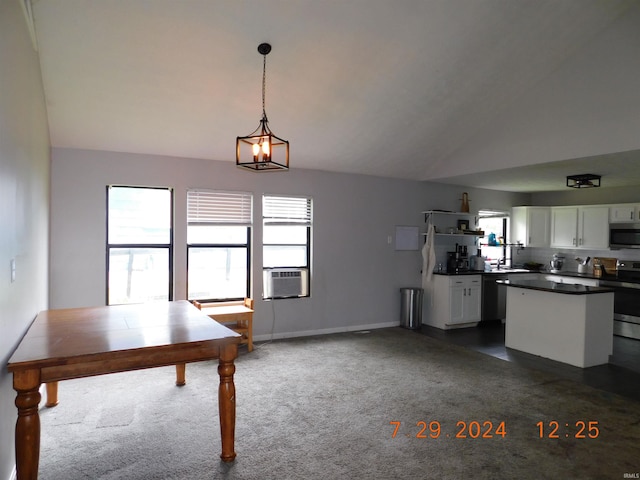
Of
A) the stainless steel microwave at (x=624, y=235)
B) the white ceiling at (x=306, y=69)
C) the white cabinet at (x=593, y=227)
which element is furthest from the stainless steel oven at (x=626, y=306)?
the white ceiling at (x=306, y=69)

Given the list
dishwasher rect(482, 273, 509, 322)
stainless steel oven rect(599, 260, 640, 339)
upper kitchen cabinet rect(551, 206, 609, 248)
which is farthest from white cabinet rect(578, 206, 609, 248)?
dishwasher rect(482, 273, 509, 322)

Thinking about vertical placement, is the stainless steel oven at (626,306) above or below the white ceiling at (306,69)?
below

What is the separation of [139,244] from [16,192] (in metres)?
2.55

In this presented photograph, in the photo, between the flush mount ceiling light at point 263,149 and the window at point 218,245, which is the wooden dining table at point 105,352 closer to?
the flush mount ceiling light at point 263,149

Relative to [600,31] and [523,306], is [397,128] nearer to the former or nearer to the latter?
[600,31]

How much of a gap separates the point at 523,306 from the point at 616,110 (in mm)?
2324

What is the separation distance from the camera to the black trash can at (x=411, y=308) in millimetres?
6270

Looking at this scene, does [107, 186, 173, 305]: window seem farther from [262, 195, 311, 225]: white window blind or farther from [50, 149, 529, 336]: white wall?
[262, 195, 311, 225]: white window blind

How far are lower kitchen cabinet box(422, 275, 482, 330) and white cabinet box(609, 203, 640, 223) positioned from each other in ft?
7.42

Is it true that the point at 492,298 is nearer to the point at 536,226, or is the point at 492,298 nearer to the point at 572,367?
the point at 536,226

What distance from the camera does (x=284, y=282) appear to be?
5527 mm

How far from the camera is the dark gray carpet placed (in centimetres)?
250

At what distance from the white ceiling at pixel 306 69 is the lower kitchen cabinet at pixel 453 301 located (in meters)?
1.79

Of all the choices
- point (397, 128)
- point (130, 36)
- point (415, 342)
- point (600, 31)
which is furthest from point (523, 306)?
point (130, 36)
